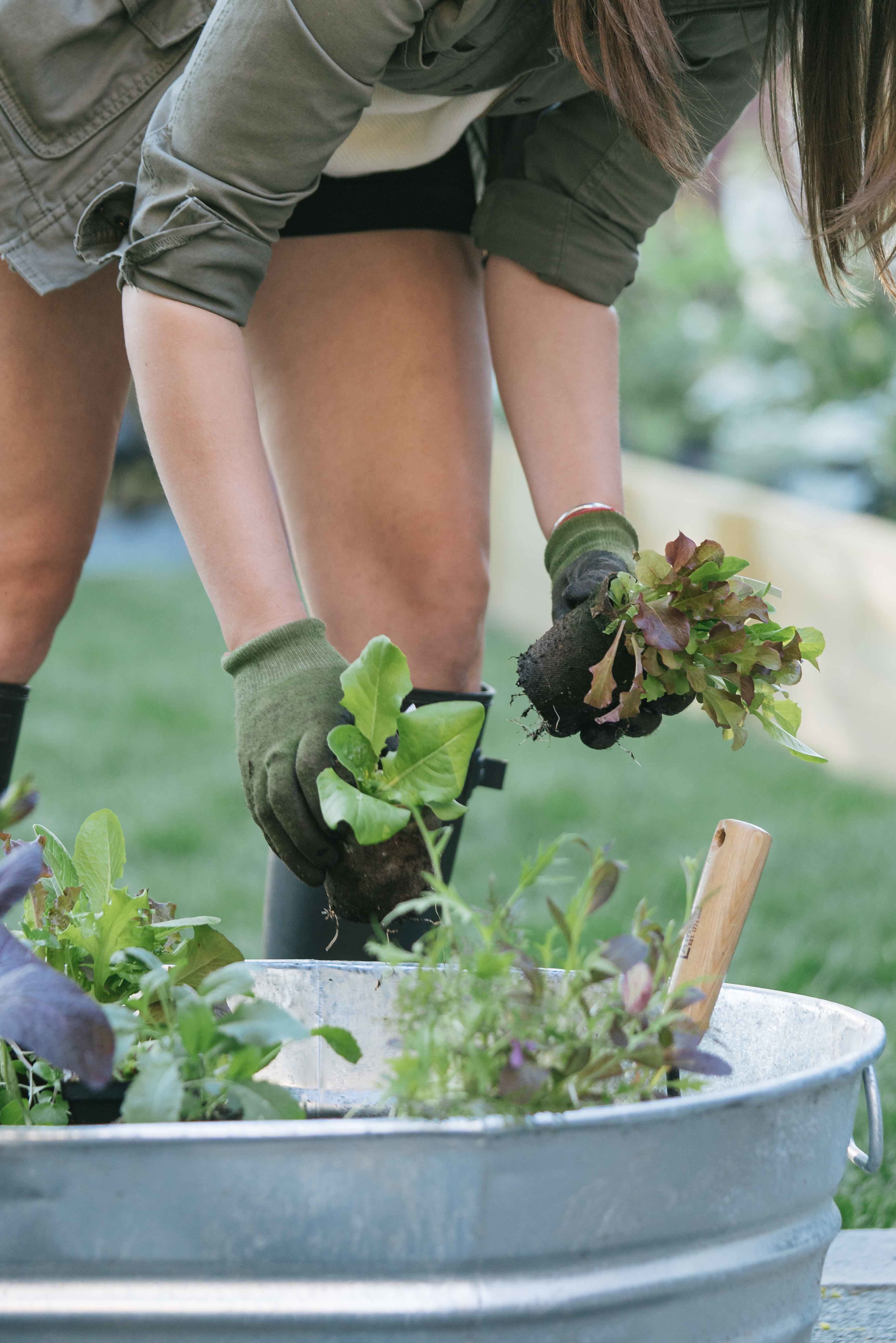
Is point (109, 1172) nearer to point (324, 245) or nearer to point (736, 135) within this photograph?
point (324, 245)

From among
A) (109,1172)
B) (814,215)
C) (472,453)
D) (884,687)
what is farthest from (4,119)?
(884,687)

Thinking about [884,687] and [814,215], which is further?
[884,687]

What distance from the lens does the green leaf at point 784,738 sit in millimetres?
974

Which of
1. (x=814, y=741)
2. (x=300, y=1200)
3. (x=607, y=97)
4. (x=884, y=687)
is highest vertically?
(x=607, y=97)

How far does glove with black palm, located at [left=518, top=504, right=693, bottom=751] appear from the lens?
978 millimetres

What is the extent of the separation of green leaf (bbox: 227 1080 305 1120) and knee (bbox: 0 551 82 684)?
26.9 inches

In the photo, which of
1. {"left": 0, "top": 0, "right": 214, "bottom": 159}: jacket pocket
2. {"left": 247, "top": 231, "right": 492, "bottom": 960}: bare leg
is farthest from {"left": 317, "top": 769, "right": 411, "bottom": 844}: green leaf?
{"left": 0, "top": 0, "right": 214, "bottom": 159}: jacket pocket

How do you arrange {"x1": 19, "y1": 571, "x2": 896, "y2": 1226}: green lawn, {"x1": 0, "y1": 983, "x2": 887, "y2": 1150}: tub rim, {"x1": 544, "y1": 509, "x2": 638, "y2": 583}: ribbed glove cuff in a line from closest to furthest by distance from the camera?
{"x1": 0, "y1": 983, "x2": 887, "y2": 1150}: tub rim
{"x1": 544, "y1": 509, "x2": 638, "y2": 583}: ribbed glove cuff
{"x1": 19, "y1": 571, "x2": 896, "y2": 1226}: green lawn

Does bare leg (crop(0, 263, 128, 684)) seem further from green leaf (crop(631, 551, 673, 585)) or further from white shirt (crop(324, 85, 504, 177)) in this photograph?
green leaf (crop(631, 551, 673, 585))

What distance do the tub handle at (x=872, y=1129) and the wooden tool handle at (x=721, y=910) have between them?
0.11 metres

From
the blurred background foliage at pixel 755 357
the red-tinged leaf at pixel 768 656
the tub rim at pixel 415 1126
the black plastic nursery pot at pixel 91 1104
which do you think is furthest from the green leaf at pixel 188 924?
the blurred background foliage at pixel 755 357

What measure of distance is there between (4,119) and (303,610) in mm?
545

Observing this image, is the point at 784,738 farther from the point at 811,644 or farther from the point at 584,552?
the point at 584,552

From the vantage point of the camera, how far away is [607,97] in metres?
1.18
